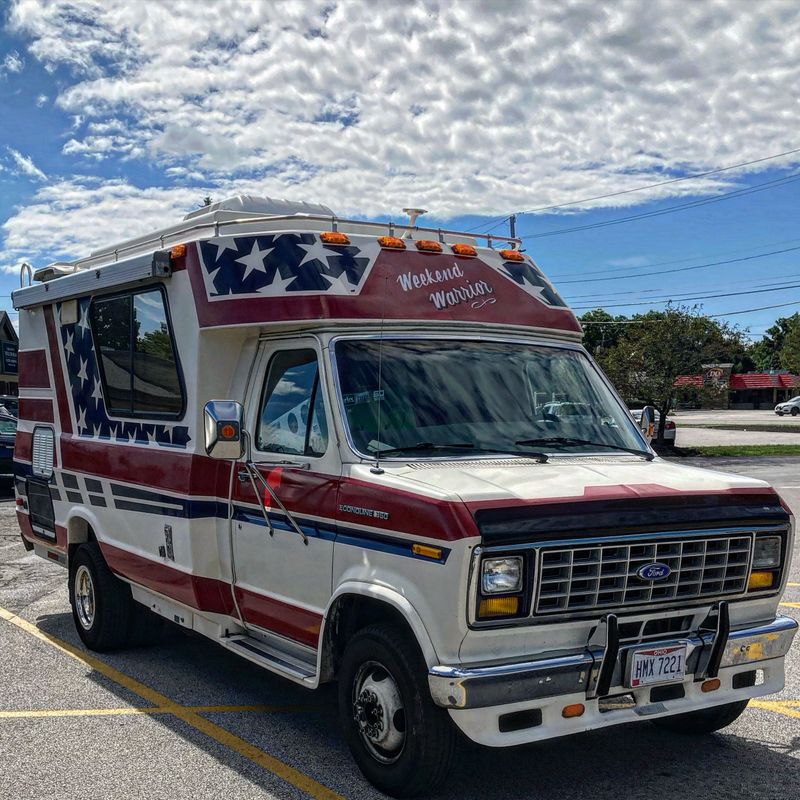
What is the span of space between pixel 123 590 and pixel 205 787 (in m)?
2.77

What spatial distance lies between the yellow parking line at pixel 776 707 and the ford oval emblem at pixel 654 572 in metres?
1.89

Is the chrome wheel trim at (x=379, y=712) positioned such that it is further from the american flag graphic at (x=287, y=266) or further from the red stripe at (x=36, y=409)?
the red stripe at (x=36, y=409)

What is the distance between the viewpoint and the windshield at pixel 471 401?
497 centimetres

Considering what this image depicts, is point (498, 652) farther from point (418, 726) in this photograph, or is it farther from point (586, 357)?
point (586, 357)

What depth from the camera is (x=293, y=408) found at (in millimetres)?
5297

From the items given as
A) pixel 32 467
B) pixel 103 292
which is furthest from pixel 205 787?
pixel 32 467

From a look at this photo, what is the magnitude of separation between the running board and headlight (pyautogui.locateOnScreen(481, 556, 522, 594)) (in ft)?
4.37

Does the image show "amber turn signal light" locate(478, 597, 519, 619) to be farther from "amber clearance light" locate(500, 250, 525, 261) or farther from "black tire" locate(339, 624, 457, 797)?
"amber clearance light" locate(500, 250, 525, 261)

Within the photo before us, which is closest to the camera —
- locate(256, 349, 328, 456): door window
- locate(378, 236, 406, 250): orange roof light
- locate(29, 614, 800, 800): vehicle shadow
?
locate(29, 614, 800, 800): vehicle shadow

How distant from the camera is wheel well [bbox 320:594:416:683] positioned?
185 inches

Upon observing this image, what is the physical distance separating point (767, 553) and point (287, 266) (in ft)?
9.67

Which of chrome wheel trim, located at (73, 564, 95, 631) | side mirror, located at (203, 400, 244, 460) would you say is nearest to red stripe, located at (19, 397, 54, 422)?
chrome wheel trim, located at (73, 564, 95, 631)

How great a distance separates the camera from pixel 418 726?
4168 millimetres

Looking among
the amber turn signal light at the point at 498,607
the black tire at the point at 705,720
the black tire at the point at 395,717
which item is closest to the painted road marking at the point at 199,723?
the black tire at the point at 395,717
